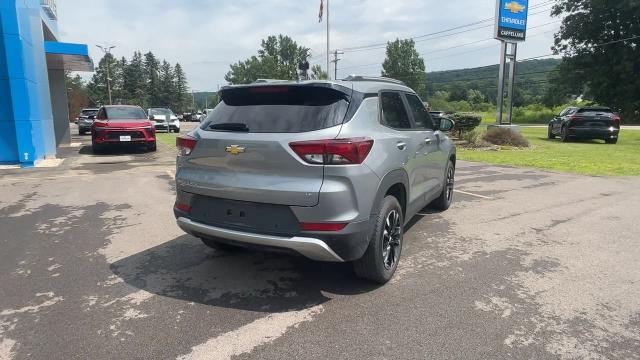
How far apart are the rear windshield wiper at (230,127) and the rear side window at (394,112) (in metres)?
1.23

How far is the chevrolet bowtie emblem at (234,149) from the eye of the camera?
11.2 feet

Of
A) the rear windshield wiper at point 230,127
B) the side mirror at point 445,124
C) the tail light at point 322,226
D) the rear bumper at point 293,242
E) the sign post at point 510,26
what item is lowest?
the rear bumper at point 293,242

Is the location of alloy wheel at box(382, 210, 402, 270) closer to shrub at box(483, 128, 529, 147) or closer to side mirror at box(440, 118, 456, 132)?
side mirror at box(440, 118, 456, 132)

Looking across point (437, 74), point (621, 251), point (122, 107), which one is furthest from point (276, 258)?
point (437, 74)

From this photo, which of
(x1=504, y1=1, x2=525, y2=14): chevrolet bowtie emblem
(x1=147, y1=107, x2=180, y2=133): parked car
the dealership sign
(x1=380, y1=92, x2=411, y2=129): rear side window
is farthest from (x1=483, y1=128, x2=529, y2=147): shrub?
(x1=147, y1=107, x2=180, y2=133): parked car

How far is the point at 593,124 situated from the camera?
59.4ft

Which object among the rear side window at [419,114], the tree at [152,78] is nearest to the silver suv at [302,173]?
the rear side window at [419,114]

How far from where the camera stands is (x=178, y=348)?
282 centimetres

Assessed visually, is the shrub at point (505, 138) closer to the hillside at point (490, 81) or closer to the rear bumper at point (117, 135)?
the rear bumper at point (117, 135)

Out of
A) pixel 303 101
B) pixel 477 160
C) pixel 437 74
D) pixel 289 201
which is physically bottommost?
pixel 477 160

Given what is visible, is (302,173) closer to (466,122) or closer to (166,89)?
(466,122)

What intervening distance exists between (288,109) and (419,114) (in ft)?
7.03

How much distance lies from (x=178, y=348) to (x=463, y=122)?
54.2 ft

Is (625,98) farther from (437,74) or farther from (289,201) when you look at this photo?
(437,74)
